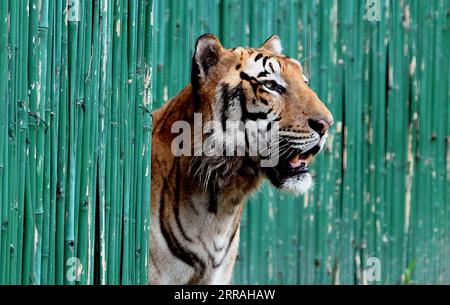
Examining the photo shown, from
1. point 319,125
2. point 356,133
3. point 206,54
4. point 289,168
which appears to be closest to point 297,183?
point 289,168

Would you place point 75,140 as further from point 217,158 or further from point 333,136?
point 333,136

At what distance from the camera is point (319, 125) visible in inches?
185

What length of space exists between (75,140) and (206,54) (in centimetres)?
138

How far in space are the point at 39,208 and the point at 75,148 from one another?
10.5 inches

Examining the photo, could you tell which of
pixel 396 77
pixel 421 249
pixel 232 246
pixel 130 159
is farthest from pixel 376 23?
pixel 130 159

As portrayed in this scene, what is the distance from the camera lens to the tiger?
4.78m

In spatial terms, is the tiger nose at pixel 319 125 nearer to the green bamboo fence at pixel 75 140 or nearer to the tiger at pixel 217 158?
the tiger at pixel 217 158

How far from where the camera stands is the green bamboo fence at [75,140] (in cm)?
332

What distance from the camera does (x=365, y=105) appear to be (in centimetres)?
642

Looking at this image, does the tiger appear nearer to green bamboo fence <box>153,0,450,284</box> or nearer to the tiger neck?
the tiger neck

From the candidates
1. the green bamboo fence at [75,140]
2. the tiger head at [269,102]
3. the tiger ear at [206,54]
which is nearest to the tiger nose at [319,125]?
the tiger head at [269,102]

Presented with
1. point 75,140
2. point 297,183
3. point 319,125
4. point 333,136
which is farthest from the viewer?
point 333,136

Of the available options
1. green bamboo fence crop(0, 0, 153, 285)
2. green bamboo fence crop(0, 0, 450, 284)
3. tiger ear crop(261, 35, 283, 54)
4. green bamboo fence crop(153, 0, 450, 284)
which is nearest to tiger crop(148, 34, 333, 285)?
tiger ear crop(261, 35, 283, 54)

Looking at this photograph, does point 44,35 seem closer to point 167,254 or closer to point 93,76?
point 93,76
